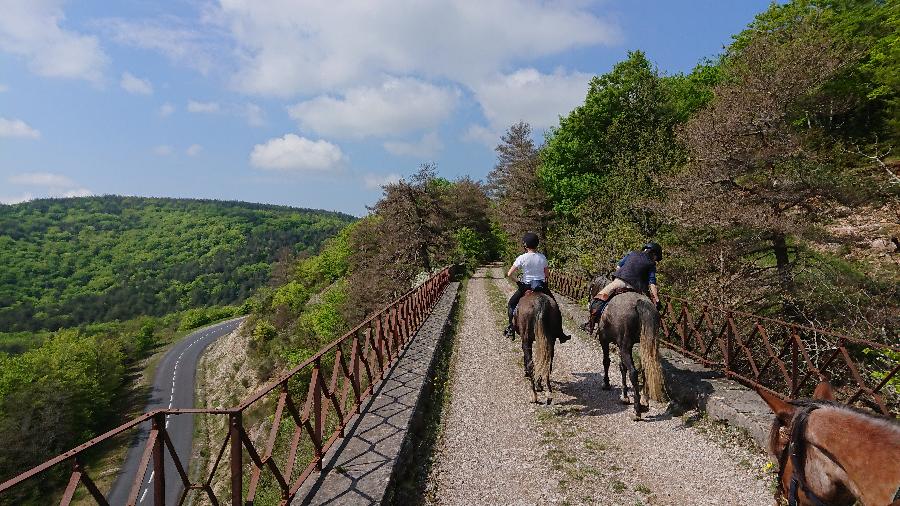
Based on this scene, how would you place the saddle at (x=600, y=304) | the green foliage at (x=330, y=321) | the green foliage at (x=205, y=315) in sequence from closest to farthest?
the saddle at (x=600, y=304) < the green foliage at (x=330, y=321) < the green foliage at (x=205, y=315)

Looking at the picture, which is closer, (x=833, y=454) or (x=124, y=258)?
(x=833, y=454)

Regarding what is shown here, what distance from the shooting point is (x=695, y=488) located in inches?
198

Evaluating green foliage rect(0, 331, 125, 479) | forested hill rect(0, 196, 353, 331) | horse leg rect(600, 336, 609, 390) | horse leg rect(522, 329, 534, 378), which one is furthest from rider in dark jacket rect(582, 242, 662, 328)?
forested hill rect(0, 196, 353, 331)

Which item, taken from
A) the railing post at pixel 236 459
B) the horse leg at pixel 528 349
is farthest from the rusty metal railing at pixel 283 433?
the horse leg at pixel 528 349

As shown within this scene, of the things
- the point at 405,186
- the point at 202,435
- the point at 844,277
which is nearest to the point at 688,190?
the point at 844,277

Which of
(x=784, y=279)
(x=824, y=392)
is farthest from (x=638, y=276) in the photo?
(x=784, y=279)

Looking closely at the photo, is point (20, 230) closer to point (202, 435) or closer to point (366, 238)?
point (202, 435)

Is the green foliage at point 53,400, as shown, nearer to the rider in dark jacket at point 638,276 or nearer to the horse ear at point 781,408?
the rider in dark jacket at point 638,276

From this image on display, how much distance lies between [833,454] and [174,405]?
66.6m

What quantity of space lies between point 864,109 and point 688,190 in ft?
54.3

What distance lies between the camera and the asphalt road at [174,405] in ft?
118

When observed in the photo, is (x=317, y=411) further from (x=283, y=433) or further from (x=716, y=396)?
(x=716, y=396)

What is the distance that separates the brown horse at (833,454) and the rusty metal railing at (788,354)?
189 cm

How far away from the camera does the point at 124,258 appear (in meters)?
151
